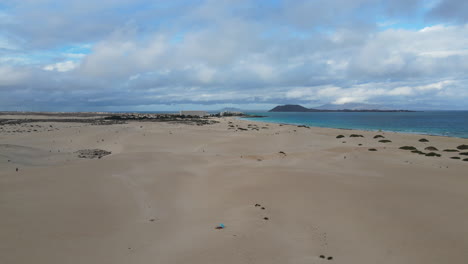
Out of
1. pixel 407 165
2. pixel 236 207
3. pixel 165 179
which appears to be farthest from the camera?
pixel 407 165

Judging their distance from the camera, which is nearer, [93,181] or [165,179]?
[93,181]

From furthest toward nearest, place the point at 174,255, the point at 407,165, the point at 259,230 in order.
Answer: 1. the point at 407,165
2. the point at 259,230
3. the point at 174,255

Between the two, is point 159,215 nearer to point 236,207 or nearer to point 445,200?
point 236,207

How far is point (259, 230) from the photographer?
8.63 metres

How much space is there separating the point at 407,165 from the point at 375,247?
12473mm

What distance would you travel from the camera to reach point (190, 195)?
40.6 ft

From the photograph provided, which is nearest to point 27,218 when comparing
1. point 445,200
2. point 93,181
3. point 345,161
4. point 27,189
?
point 27,189

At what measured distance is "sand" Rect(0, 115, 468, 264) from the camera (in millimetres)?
7199

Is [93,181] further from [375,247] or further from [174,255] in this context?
[375,247]

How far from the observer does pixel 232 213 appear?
33.2ft

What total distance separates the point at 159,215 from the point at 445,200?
1085 centimetres

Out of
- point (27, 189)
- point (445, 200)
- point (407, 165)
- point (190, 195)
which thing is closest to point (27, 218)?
point (27, 189)

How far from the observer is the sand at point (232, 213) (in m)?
7.20

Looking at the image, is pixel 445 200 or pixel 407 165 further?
pixel 407 165
